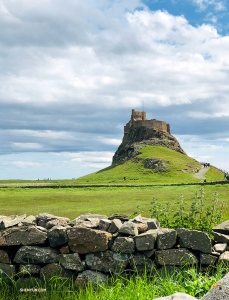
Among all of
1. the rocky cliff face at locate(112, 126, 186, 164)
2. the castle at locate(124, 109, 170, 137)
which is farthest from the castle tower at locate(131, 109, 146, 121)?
the rocky cliff face at locate(112, 126, 186, 164)

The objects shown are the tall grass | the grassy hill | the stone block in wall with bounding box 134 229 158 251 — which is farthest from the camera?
the grassy hill

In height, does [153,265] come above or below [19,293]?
above

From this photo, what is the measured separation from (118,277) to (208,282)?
2.47 meters

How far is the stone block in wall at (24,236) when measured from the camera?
9.52 m

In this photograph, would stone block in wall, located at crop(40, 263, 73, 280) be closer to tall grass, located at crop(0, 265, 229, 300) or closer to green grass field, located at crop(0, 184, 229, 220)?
tall grass, located at crop(0, 265, 229, 300)

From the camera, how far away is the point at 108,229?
9.62 m

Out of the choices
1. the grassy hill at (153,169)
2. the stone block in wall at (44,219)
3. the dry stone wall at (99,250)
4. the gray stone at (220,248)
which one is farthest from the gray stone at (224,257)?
the grassy hill at (153,169)

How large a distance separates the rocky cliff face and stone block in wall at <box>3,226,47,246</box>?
124039mm

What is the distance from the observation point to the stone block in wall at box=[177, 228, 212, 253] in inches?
364

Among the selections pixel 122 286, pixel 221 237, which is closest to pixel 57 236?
pixel 122 286

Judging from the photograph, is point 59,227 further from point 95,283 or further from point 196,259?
point 196,259

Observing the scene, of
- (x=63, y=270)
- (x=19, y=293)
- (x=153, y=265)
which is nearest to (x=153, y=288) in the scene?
(x=153, y=265)

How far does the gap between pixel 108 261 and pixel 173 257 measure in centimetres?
159

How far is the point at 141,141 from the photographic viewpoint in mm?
144125
